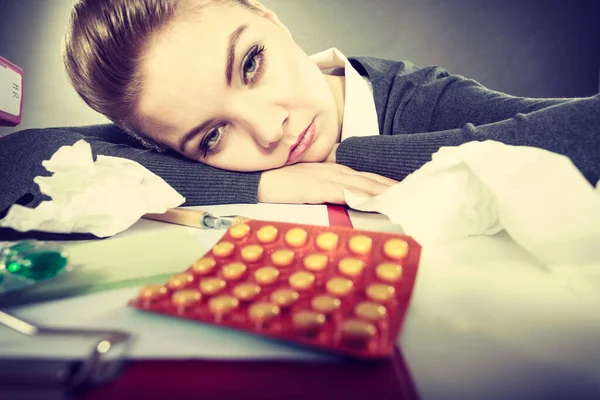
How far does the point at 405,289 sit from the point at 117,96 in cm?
50

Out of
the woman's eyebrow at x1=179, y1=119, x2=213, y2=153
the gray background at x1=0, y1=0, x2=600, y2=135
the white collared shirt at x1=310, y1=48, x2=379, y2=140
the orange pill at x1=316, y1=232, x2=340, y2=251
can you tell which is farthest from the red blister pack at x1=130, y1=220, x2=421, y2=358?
the gray background at x1=0, y1=0, x2=600, y2=135

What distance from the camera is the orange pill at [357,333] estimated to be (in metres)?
0.16

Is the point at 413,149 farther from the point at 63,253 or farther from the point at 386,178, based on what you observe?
the point at 63,253

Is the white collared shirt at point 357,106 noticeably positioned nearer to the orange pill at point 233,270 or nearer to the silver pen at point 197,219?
the silver pen at point 197,219

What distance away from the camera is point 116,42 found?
484mm

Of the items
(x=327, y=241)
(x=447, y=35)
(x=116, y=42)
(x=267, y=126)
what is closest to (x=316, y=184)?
→ (x=267, y=126)

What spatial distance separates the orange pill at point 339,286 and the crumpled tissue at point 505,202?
0.33ft

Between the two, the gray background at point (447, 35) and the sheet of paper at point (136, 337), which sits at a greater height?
the gray background at point (447, 35)

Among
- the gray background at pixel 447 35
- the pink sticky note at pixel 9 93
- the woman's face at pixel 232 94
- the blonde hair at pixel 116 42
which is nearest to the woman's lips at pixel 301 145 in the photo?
the woman's face at pixel 232 94

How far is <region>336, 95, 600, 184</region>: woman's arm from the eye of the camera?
0.31 meters

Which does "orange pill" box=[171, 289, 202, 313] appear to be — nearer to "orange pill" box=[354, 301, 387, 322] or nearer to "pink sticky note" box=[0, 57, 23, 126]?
"orange pill" box=[354, 301, 387, 322]

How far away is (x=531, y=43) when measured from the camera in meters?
1.10

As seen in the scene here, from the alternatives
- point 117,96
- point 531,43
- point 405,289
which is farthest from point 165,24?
point 531,43

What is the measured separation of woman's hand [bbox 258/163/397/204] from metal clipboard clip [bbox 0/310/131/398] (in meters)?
0.30
